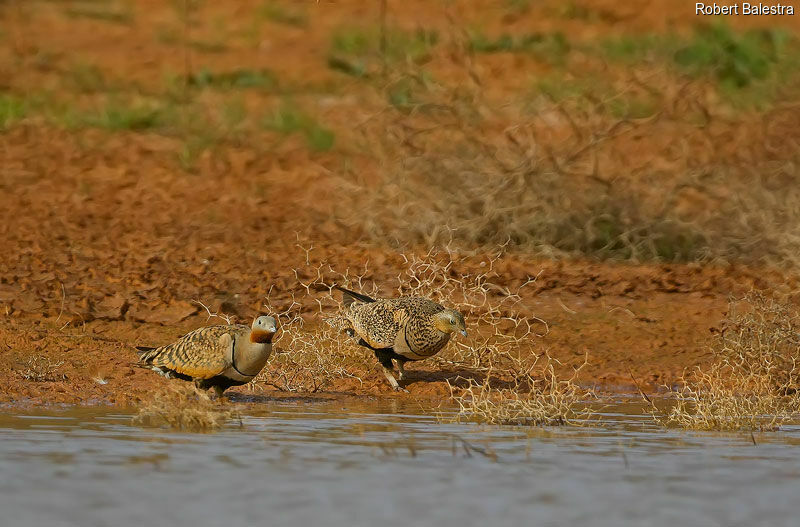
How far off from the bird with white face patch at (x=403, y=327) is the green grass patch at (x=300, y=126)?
27.4 ft

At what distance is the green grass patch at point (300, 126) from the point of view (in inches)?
730

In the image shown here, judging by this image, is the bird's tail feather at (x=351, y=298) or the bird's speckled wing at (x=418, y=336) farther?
the bird's tail feather at (x=351, y=298)

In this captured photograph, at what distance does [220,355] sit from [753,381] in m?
3.87

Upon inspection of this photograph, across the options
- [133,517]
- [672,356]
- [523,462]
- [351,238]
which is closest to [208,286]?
[351,238]

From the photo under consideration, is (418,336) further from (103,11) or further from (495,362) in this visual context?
(103,11)

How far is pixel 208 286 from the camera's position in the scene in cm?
1257

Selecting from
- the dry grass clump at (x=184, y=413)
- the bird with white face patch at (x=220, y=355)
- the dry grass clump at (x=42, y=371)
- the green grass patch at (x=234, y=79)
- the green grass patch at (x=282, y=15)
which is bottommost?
the dry grass clump at (x=184, y=413)

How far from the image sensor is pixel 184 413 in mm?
8398

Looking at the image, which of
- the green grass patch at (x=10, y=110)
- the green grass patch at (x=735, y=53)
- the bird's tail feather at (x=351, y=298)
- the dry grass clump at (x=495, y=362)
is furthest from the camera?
the green grass patch at (x=735, y=53)

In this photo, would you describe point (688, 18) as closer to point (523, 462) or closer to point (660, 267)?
point (660, 267)

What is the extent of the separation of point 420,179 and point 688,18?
13.4 meters

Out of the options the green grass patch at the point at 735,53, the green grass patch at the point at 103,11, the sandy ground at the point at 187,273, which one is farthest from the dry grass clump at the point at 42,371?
the green grass patch at the point at 103,11

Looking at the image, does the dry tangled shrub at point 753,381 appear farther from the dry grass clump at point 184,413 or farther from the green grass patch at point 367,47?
the green grass patch at point 367,47

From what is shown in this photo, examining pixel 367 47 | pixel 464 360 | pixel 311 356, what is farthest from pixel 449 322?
pixel 367 47
